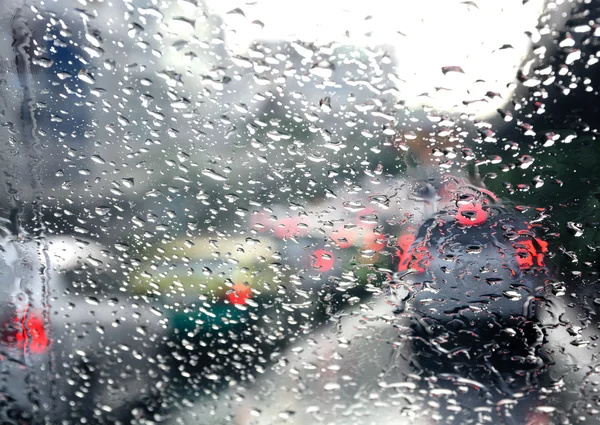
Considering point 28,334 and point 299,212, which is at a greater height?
point 299,212

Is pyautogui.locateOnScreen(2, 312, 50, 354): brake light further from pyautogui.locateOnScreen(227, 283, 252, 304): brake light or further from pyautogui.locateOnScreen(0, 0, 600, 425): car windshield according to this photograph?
pyautogui.locateOnScreen(227, 283, 252, 304): brake light

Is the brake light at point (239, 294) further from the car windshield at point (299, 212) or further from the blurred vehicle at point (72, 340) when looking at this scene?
the blurred vehicle at point (72, 340)

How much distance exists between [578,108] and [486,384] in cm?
79

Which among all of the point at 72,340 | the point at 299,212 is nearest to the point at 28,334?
the point at 72,340

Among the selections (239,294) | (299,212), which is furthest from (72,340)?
(299,212)

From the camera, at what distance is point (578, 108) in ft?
3.83

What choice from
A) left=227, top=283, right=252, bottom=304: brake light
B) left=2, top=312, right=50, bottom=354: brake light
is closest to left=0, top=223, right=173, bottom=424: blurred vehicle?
left=2, top=312, right=50, bottom=354: brake light

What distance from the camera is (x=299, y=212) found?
1378mm

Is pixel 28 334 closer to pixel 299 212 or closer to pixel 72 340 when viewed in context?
pixel 72 340

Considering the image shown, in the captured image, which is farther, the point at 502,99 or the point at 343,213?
the point at 343,213

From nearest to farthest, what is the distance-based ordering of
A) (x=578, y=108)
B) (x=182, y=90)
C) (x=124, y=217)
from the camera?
(x=578, y=108), (x=182, y=90), (x=124, y=217)

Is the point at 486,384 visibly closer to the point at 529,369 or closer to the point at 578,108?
the point at 529,369

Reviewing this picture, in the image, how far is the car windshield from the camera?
1.19 metres

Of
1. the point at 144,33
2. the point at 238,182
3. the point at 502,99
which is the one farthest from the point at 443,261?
the point at 144,33
